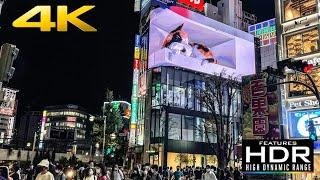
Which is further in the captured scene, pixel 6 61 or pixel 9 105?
pixel 9 105

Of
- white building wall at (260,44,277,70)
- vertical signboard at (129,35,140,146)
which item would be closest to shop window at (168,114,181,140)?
vertical signboard at (129,35,140,146)

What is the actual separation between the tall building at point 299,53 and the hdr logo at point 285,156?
18857 mm

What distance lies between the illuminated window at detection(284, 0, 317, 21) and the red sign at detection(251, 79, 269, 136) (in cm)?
591

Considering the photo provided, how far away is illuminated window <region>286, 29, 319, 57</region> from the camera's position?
2589 centimetres

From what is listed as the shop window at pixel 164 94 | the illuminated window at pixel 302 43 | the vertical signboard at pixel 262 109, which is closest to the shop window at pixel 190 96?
the shop window at pixel 164 94

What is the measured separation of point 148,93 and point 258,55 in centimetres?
3155

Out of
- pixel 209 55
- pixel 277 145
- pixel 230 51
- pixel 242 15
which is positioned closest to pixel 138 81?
pixel 209 55

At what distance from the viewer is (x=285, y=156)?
734cm

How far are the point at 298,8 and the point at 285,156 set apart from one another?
23.1 m

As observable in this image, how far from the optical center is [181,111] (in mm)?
52281

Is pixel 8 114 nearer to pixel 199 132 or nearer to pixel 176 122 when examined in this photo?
pixel 176 122

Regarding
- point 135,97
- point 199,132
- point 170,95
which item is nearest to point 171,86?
point 170,95

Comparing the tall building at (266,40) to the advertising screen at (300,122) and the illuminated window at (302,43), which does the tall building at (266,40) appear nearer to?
the illuminated window at (302,43)

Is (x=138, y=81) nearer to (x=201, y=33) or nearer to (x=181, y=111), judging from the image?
(x=181, y=111)
